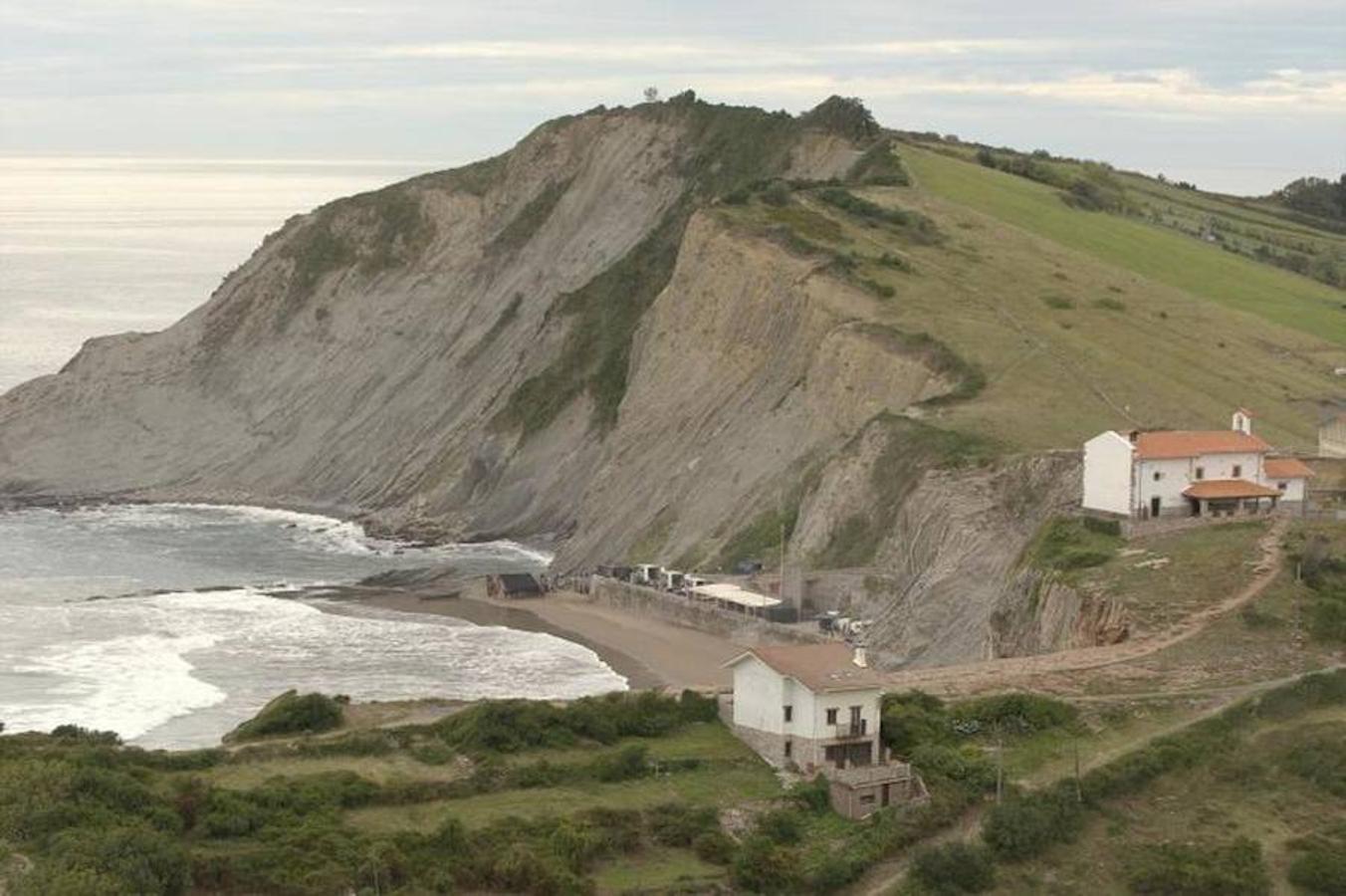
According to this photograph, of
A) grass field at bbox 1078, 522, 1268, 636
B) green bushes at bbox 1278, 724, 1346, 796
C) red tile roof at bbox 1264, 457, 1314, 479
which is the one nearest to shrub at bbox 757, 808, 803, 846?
green bushes at bbox 1278, 724, 1346, 796

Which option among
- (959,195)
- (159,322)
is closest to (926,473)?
(959,195)

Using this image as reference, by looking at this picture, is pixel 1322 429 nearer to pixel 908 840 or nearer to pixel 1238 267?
pixel 908 840

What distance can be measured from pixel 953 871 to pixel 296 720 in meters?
13.6

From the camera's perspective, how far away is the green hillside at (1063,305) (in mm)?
71062

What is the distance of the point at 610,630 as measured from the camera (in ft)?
232

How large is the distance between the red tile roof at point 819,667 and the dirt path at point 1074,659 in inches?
121

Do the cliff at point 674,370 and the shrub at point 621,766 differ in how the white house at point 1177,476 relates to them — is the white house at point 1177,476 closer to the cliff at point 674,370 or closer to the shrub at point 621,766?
the cliff at point 674,370

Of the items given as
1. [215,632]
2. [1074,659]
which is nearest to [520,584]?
[215,632]

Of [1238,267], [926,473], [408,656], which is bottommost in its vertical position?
[408,656]

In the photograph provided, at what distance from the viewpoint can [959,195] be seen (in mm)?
99875

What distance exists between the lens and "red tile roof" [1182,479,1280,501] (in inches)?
2242

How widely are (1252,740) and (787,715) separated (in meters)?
8.83

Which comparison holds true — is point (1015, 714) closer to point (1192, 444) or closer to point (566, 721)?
point (566, 721)

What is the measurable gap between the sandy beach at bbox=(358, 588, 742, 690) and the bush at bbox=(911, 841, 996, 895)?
856 inches
